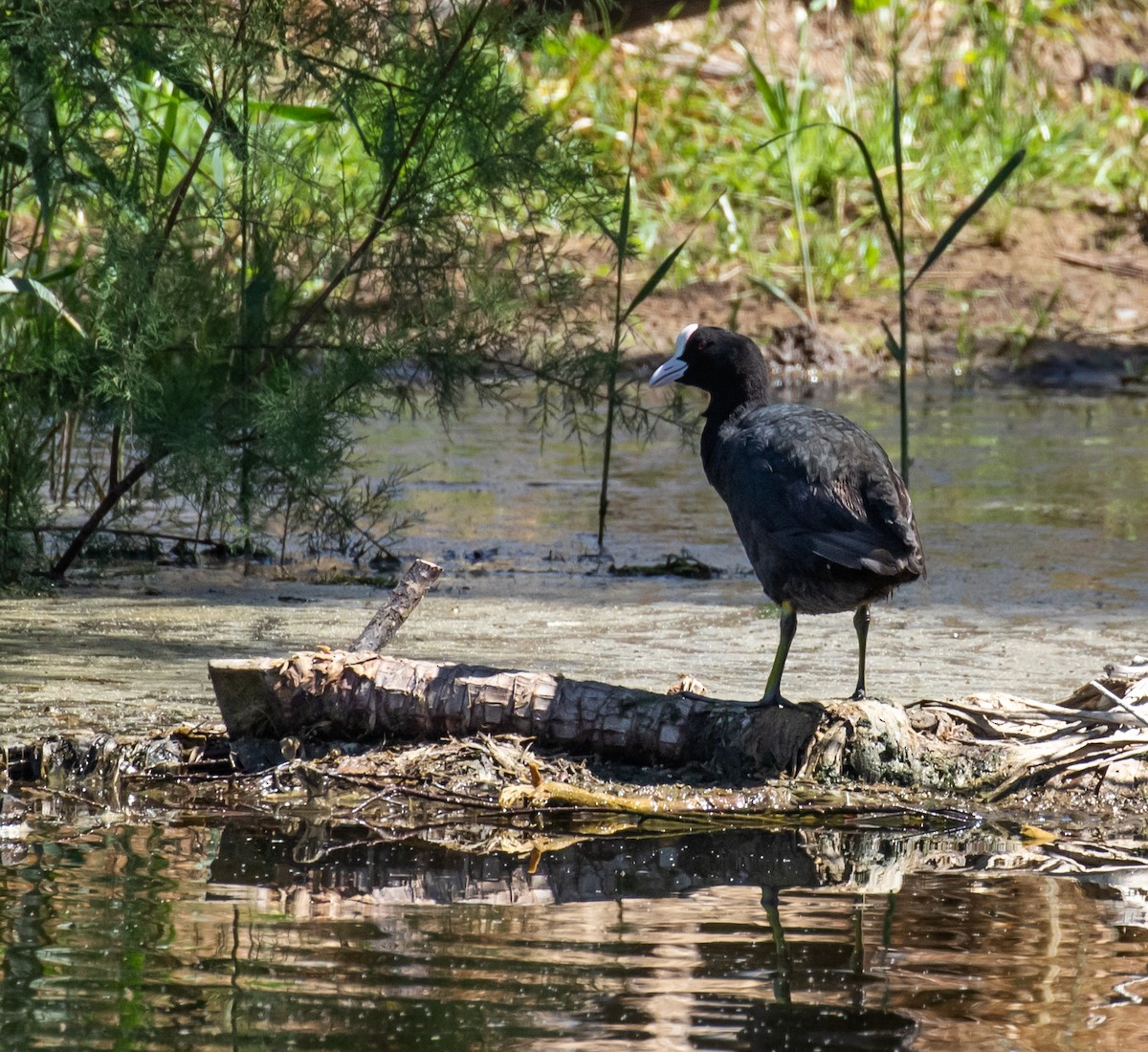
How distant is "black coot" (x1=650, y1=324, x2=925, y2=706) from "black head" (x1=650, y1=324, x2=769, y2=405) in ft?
0.94

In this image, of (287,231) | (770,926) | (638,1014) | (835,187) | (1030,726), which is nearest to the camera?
(638,1014)

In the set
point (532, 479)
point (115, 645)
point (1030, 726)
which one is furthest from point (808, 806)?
point (532, 479)

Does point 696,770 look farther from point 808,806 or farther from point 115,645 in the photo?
point 115,645

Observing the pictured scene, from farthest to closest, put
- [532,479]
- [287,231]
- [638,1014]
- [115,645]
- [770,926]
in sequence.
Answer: [532,479], [287,231], [115,645], [770,926], [638,1014]

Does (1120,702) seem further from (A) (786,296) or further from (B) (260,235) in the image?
(A) (786,296)

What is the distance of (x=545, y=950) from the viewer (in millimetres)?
3100

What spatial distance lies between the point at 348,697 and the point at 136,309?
1.88 meters

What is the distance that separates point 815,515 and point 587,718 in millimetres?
713

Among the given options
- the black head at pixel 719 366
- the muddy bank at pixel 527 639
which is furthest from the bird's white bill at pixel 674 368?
the muddy bank at pixel 527 639

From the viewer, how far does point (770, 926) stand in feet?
10.7

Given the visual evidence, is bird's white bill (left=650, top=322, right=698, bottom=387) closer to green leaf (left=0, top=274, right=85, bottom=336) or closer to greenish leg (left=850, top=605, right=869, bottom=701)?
greenish leg (left=850, top=605, right=869, bottom=701)

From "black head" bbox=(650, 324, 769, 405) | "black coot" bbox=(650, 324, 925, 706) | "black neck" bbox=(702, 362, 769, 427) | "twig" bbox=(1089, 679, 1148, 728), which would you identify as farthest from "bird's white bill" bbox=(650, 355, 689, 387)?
"twig" bbox=(1089, 679, 1148, 728)

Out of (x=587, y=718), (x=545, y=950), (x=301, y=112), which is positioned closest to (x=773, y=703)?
(x=587, y=718)

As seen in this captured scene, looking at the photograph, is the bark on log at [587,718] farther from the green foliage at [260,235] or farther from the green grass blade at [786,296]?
the green grass blade at [786,296]
